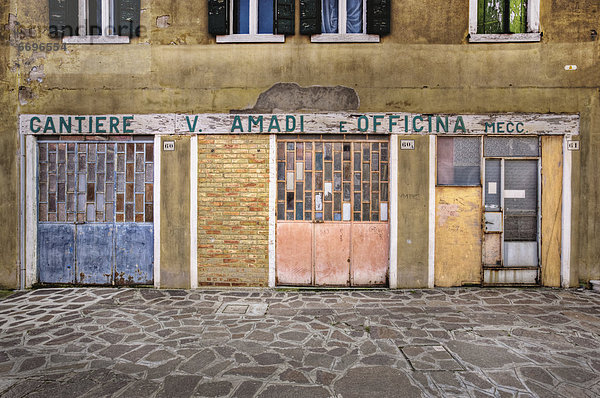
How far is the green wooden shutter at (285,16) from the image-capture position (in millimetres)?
6746

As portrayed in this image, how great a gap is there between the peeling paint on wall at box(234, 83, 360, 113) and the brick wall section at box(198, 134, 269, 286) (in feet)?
2.03

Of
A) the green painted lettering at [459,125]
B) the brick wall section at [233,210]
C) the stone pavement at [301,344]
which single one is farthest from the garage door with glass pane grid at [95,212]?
the green painted lettering at [459,125]

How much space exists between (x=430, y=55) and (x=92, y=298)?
7.77 meters

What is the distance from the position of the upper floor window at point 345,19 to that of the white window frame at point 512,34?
165cm

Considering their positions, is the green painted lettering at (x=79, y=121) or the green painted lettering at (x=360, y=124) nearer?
the green painted lettering at (x=360, y=124)

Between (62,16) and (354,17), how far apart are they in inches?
228

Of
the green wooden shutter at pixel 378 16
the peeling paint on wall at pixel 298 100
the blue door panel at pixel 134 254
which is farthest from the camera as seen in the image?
the blue door panel at pixel 134 254

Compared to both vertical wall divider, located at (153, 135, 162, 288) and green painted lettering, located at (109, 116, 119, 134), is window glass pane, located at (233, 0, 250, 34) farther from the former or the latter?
green painted lettering, located at (109, 116, 119, 134)

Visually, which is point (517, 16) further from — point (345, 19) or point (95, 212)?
point (95, 212)

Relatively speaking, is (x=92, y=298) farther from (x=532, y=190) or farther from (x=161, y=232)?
(x=532, y=190)

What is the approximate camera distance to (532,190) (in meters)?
6.90

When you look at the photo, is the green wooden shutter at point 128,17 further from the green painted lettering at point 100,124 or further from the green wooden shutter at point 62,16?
the green painted lettering at point 100,124

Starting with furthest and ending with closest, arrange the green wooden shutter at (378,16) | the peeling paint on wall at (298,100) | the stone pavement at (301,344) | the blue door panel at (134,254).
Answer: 1. the blue door panel at (134,254)
2. the peeling paint on wall at (298,100)
3. the green wooden shutter at (378,16)
4. the stone pavement at (301,344)

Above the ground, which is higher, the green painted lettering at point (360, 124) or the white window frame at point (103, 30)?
the white window frame at point (103, 30)
